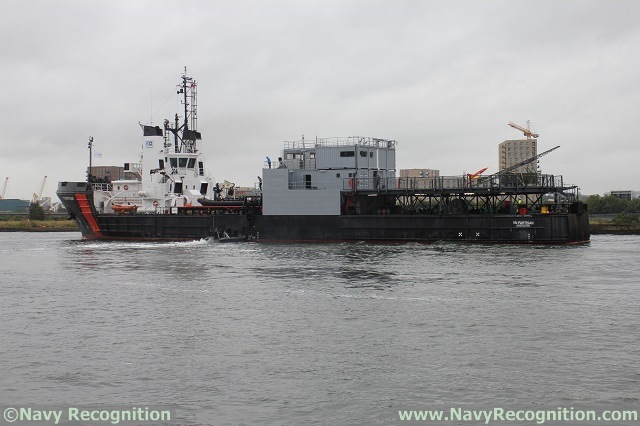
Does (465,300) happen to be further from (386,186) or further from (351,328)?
(386,186)

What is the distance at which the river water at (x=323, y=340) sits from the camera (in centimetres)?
1416

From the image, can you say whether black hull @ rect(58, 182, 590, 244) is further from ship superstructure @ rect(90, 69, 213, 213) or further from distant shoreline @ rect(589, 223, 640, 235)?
distant shoreline @ rect(589, 223, 640, 235)

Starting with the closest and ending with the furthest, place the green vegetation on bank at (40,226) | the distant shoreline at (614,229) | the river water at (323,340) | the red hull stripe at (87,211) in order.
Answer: the river water at (323,340)
the red hull stripe at (87,211)
the distant shoreline at (614,229)
the green vegetation on bank at (40,226)

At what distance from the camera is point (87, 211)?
6525 centimetres

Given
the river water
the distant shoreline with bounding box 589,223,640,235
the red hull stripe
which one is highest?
the red hull stripe

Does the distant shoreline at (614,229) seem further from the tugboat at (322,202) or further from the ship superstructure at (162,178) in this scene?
the ship superstructure at (162,178)

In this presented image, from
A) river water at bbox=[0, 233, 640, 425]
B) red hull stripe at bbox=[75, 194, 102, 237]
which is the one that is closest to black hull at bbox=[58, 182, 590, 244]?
red hull stripe at bbox=[75, 194, 102, 237]

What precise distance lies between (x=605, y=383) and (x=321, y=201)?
42.8 meters

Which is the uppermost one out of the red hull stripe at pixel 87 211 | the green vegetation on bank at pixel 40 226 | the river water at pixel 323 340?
the red hull stripe at pixel 87 211

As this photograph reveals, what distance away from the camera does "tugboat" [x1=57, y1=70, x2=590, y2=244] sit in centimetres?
5253

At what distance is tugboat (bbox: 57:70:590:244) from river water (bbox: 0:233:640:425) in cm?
1593

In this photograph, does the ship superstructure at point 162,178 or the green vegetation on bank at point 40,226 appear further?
the green vegetation on bank at point 40,226

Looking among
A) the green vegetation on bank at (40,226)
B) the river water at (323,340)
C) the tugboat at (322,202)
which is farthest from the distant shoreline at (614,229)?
the green vegetation on bank at (40,226)

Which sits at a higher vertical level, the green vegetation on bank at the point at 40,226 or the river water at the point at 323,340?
the green vegetation on bank at the point at 40,226
